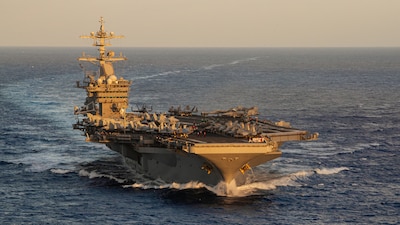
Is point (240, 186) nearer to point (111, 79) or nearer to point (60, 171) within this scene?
point (60, 171)

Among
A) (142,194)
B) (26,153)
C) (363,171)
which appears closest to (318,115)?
(363,171)

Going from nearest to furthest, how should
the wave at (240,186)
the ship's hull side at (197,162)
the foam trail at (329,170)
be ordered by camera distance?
the ship's hull side at (197,162) < the wave at (240,186) < the foam trail at (329,170)

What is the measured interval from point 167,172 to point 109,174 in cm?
532

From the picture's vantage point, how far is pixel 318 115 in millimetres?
78812

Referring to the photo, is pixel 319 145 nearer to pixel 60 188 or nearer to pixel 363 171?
pixel 363 171

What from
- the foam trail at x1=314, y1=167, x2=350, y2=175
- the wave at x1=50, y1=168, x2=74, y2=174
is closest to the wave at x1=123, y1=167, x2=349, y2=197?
the foam trail at x1=314, y1=167, x2=350, y2=175

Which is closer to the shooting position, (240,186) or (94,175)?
(240,186)

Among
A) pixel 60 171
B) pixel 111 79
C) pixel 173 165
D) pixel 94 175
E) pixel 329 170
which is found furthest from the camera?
pixel 111 79

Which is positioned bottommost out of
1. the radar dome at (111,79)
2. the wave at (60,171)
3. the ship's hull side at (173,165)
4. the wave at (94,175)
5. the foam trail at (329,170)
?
the wave at (60,171)

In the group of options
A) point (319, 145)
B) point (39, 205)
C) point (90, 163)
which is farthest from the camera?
point (319, 145)

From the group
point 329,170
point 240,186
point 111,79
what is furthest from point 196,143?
point 111,79

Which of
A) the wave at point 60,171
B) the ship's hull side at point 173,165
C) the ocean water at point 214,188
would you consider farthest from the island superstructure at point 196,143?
the wave at point 60,171

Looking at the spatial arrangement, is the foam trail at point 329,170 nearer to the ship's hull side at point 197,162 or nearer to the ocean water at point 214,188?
the ocean water at point 214,188

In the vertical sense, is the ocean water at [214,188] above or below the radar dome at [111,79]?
below
